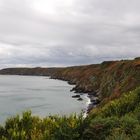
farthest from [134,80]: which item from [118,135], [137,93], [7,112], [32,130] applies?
[118,135]

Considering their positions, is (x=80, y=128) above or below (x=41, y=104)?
above

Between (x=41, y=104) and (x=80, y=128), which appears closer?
(x=80, y=128)

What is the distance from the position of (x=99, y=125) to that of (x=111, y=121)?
20.4 inches

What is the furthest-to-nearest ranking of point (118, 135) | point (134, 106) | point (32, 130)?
point (134, 106) → point (32, 130) → point (118, 135)

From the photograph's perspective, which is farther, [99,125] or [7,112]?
[7,112]

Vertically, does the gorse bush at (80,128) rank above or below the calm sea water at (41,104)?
above

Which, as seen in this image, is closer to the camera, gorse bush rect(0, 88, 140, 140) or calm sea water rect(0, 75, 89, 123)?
gorse bush rect(0, 88, 140, 140)

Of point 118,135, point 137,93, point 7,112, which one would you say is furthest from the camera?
point 7,112

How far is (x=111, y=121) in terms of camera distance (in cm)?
1434

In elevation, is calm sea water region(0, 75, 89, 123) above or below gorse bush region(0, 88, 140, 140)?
below

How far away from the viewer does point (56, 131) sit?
1452 centimetres

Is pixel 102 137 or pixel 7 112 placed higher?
pixel 102 137

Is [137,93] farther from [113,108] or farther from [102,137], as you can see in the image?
[102,137]

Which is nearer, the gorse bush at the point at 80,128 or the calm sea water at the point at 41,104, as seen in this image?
the gorse bush at the point at 80,128
